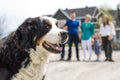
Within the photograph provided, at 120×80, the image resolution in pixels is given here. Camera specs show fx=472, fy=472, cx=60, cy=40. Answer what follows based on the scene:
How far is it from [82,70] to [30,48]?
8036 mm

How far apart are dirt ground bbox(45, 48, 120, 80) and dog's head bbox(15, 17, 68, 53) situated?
587 centimetres

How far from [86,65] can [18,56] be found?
8.91 meters

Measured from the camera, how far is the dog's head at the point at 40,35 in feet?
21.5

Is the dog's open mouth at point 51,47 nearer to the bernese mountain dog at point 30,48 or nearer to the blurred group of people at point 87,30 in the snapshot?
the bernese mountain dog at point 30,48

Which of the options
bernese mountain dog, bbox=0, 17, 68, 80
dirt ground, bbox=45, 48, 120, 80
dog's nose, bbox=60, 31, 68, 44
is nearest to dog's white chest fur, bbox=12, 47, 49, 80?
bernese mountain dog, bbox=0, 17, 68, 80

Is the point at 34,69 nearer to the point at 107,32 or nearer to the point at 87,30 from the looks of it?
the point at 87,30

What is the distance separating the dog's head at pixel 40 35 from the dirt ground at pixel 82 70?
5.87 meters

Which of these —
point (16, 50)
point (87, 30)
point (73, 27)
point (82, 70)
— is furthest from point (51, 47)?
point (87, 30)

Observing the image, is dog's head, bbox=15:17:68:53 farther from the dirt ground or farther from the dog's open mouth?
the dirt ground

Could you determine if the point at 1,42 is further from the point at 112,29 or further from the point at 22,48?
the point at 112,29

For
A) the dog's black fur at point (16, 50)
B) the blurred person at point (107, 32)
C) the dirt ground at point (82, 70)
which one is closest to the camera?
the dog's black fur at point (16, 50)

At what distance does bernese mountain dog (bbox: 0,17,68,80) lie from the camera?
6496mm

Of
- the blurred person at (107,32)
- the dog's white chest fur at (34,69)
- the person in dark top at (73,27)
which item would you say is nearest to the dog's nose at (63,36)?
the dog's white chest fur at (34,69)

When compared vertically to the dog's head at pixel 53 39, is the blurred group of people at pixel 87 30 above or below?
below
